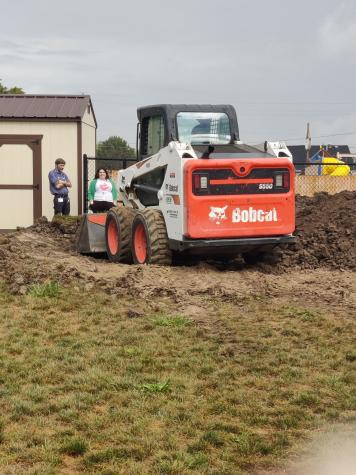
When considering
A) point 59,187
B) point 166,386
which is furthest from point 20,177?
point 166,386

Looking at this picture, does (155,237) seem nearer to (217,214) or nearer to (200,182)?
(217,214)

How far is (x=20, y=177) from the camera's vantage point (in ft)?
60.8

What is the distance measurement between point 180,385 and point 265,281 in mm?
4545

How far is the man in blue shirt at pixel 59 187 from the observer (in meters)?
16.8

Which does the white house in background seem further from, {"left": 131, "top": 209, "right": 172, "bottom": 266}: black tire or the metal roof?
{"left": 131, "top": 209, "right": 172, "bottom": 266}: black tire

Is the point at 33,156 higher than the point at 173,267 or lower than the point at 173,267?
higher

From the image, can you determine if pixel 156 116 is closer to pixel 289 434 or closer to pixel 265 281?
pixel 265 281

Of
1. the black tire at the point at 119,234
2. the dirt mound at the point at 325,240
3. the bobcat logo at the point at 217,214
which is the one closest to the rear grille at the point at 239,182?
the bobcat logo at the point at 217,214

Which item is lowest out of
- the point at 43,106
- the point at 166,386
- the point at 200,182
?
the point at 166,386

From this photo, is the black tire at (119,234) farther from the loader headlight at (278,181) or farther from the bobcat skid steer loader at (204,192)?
the loader headlight at (278,181)

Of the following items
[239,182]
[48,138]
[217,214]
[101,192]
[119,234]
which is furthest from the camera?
[48,138]

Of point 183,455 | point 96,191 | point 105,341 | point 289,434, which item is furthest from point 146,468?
point 96,191

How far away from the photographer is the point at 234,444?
4.72m

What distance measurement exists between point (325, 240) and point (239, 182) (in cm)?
261
